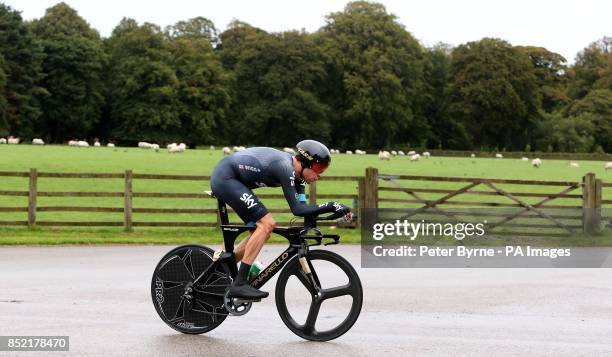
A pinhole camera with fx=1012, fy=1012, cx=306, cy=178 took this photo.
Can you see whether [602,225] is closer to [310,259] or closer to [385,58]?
[310,259]

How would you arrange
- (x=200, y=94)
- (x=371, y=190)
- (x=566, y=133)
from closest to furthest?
(x=371, y=190)
(x=200, y=94)
(x=566, y=133)

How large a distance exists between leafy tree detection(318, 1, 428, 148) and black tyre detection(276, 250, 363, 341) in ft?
268

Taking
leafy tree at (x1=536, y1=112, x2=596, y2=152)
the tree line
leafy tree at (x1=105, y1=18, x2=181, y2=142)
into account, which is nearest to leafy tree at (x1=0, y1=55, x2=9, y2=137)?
the tree line

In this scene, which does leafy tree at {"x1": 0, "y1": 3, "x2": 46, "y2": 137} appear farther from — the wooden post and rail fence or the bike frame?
the bike frame

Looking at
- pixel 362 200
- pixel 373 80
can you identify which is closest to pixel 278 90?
pixel 373 80

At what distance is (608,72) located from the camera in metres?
112

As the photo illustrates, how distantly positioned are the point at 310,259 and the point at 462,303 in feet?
11.6

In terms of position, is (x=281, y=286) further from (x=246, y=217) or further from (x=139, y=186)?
(x=139, y=186)

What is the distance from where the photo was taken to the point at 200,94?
88.1m

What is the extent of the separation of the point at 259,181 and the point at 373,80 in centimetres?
8424

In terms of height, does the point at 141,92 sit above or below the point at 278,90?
below

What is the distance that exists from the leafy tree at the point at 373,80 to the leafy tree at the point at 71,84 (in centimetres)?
2185

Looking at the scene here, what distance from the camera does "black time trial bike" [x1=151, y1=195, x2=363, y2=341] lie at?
28.9ft

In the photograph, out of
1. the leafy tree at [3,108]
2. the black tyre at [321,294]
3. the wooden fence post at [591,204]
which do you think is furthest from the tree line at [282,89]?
the black tyre at [321,294]
